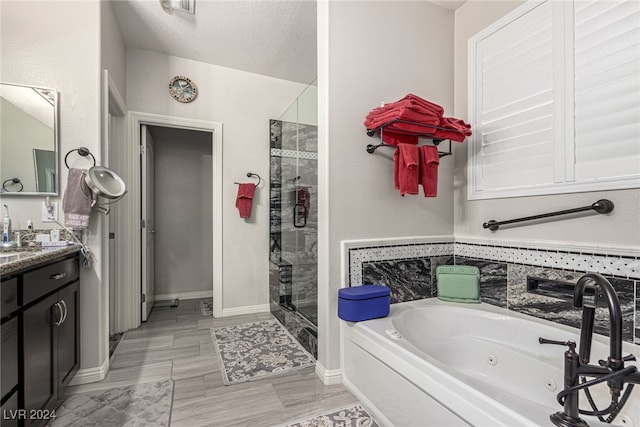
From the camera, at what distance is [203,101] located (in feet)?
10.4

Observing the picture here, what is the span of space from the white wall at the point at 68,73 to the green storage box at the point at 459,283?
241cm

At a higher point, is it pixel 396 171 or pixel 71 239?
pixel 396 171

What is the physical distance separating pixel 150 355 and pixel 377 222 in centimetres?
206

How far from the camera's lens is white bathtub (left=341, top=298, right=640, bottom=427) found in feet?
3.51

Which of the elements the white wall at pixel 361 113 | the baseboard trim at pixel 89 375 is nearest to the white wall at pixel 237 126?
the baseboard trim at pixel 89 375

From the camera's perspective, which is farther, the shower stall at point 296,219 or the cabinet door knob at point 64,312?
the shower stall at point 296,219

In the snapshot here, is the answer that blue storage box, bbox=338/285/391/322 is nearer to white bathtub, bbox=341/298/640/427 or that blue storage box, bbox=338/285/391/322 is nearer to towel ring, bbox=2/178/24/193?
white bathtub, bbox=341/298/640/427

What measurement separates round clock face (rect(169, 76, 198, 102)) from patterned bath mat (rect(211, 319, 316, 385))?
7.83 feet

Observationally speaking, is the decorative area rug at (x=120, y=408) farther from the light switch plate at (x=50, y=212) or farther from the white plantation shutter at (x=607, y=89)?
the white plantation shutter at (x=607, y=89)

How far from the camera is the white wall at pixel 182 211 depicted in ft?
13.2

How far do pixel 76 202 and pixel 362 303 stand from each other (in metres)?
1.90

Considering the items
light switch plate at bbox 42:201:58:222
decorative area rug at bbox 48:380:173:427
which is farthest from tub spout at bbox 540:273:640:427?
light switch plate at bbox 42:201:58:222

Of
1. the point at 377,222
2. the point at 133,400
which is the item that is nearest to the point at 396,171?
the point at 377,222

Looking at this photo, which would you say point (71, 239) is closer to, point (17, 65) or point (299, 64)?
point (17, 65)
